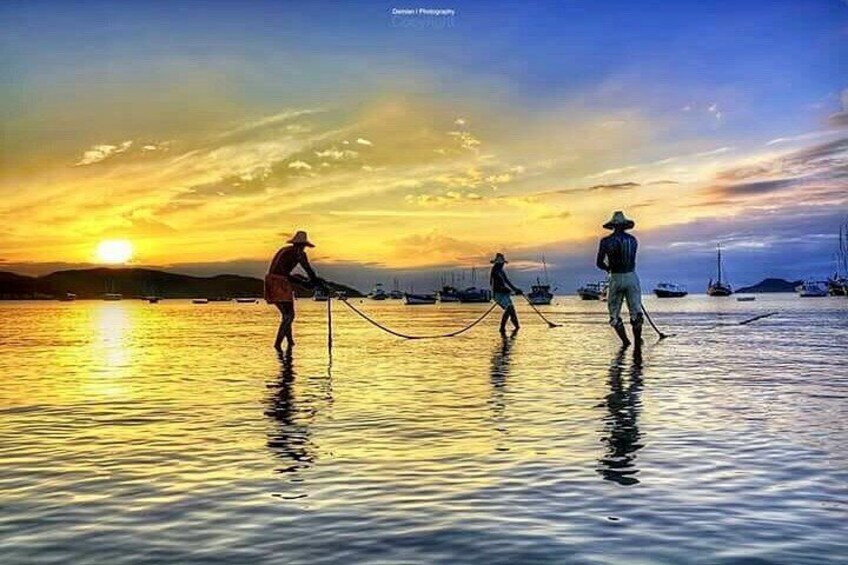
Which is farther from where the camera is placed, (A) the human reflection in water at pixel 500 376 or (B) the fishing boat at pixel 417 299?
(B) the fishing boat at pixel 417 299

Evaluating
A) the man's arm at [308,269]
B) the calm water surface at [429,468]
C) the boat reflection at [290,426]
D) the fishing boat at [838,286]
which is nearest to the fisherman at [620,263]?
the calm water surface at [429,468]

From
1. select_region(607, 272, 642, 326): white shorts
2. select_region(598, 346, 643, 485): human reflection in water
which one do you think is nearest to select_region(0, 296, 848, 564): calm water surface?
select_region(598, 346, 643, 485): human reflection in water

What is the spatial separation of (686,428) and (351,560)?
537cm

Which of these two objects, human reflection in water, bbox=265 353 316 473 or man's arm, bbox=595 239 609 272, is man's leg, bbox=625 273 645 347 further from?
human reflection in water, bbox=265 353 316 473

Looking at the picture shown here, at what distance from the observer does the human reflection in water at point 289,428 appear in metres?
7.66

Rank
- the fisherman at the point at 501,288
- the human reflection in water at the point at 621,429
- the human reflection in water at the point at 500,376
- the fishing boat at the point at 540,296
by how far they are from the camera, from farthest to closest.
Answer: the fishing boat at the point at 540,296 → the fisherman at the point at 501,288 → the human reflection in water at the point at 500,376 → the human reflection in water at the point at 621,429

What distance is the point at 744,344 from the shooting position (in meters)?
24.2

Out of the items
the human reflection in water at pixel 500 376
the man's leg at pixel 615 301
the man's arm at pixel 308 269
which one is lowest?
the human reflection in water at pixel 500 376

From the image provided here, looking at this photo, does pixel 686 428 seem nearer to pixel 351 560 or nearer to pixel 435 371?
pixel 351 560

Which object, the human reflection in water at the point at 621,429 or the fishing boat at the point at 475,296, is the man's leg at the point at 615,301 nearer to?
the human reflection in water at the point at 621,429

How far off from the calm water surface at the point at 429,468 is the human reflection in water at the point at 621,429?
0.04 m

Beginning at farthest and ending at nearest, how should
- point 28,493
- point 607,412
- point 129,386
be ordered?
point 129,386 < point 607,412 < point 28,493

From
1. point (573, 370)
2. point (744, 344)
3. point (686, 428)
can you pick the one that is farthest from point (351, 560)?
point (744, 344)

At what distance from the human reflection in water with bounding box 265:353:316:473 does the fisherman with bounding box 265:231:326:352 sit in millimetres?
7173
